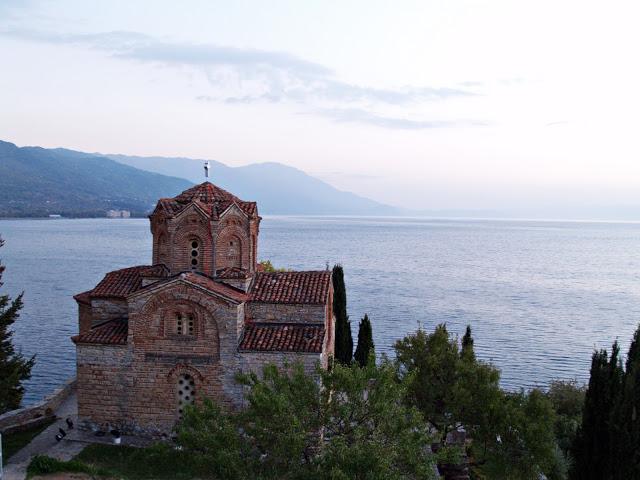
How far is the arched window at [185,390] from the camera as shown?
20.4 metres

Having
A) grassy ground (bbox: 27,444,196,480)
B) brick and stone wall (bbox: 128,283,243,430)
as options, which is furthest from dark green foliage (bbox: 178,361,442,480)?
brick and stone wall (bbox: 128,283,243,430)

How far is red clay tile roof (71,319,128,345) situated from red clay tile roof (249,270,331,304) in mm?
4817

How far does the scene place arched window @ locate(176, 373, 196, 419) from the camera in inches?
805

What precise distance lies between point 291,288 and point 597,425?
39.8 ft

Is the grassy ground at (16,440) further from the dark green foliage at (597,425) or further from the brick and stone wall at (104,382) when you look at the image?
the dark green foliage at (597,425)

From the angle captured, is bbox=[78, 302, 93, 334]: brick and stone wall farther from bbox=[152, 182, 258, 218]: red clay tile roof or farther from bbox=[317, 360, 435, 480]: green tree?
bbox=[317, 360, 435, 480]: green tree

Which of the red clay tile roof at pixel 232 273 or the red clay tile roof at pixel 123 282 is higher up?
the red clay tile roof at pixel 232 273

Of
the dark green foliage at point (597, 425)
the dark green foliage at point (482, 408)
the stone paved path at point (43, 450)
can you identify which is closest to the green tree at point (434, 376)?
the dark green foliage at point (482, 408)

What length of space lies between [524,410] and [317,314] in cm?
784

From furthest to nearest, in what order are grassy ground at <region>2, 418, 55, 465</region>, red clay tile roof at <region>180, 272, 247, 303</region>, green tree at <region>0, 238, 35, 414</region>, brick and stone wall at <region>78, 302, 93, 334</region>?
brick and stone wall at <region>78, 302, 93, 334</region>, green tree at <region>0, 238, 35, 414</region>, red clay tile roof at <region>180, 272, 247, 303</region>, grassy ground at <region>2, 418, 55, 465</region>

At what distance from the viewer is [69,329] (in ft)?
168

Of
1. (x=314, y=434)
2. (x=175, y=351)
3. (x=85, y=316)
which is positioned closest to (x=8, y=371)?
(x=85, y=316)

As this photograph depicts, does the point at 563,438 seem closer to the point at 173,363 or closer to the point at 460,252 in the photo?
the point at 173,363

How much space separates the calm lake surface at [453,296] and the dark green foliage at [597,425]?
59.1ft
